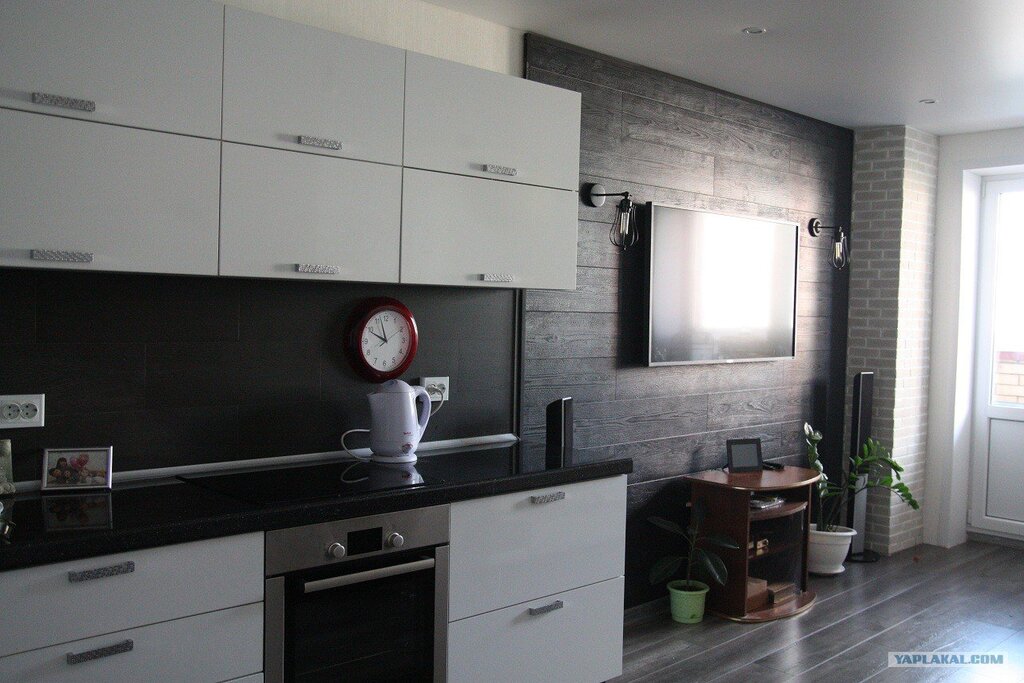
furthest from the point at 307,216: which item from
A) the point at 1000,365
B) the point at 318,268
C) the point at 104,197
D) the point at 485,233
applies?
the point at 1000,365

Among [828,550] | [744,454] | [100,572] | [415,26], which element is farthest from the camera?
[828,550]

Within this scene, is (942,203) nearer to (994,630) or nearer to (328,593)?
(994,630)

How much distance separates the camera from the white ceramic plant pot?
4734mm

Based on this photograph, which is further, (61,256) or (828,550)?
(828,550)

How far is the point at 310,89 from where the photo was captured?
2572 mm

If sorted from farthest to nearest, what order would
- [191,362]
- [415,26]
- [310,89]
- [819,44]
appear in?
[819,44], [415,26], [191,362], [310,89]

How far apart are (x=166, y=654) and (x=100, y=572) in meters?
0.27

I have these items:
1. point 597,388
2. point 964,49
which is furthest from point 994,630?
point 964,49

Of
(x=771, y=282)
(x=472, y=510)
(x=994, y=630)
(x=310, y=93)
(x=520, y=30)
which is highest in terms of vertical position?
(x=520, y=30)

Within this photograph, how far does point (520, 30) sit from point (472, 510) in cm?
197

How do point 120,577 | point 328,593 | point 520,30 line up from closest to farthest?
point 120,577, point 328,593, point 520,30

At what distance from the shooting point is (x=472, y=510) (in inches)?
105

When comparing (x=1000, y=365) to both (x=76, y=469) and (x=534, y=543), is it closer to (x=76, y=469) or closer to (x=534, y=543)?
(x=534, y=543)

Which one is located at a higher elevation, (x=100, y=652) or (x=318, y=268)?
(x=318, y=268)
